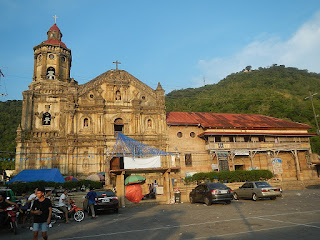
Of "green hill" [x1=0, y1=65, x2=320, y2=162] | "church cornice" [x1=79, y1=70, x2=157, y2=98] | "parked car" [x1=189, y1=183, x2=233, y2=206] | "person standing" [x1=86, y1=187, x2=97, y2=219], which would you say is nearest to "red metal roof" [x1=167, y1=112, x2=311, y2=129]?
"church cornice" [x1=79, y1=70, x2=157, y2=98]

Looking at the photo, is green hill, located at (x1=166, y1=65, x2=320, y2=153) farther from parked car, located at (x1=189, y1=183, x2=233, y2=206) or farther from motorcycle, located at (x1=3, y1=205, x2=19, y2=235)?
motorcycle, located at (x1=3, y1=205, x2=19, y2=235)

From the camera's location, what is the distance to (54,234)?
32.2ft

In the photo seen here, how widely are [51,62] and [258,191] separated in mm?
30067

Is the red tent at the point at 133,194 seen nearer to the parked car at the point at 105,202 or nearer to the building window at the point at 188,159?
the parked car at the point at 105,202

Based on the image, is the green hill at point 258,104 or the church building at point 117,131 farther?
the green hill at point 258,104

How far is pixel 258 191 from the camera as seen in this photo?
18.2 metres

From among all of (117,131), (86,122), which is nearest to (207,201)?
(117,131)

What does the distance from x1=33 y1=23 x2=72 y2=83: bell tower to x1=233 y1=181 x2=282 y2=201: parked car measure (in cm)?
2699

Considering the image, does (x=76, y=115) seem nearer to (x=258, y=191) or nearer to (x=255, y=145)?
(x=258, y=191)

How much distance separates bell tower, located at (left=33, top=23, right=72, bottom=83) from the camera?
3378 centimetres

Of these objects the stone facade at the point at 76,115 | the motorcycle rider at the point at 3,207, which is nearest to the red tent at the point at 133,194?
the stone facade at the point at 76,115

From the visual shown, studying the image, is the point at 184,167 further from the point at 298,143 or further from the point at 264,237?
the point at 264,237

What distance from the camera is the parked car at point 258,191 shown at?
18.0 m

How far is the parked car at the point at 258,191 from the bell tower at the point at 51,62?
88.6ft
